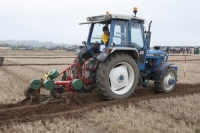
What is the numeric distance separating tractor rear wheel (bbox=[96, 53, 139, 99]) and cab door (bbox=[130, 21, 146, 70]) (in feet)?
2.14

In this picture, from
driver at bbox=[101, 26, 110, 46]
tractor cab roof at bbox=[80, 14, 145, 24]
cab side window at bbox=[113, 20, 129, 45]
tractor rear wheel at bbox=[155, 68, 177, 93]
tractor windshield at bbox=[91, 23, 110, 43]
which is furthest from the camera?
tractor rear wheel at bbox=[155, 68, 177, 93]

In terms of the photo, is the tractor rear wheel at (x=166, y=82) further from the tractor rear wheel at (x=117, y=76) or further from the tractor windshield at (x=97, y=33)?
the tractor windshield at (x=97, y=33)

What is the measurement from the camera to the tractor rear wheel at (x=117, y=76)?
5680 millimetres

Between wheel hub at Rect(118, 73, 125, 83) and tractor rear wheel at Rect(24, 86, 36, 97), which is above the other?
wheel hub at Rect(118, 73, 125, 83)

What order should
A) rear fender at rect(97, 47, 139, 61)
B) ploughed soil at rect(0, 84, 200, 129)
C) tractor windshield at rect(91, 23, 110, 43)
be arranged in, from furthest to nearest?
1. tractor windshield at rect(91, 23, 110, 43)
2. rear fender at rect(97, 47, 139, 61)
3. ploughed soil at rect(0, 84, 200, 129)

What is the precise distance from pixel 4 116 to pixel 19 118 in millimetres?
Answer: 306

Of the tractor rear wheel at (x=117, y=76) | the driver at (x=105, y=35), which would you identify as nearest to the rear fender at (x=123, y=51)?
the tractor rear wheel at (x=117, y=76)

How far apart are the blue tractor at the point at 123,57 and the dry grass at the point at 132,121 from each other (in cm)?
82

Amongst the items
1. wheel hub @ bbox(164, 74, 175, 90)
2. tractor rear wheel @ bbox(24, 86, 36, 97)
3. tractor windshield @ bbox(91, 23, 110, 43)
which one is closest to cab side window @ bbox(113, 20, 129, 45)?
tractor windshield @ bbox(91, 23, 110, 43)

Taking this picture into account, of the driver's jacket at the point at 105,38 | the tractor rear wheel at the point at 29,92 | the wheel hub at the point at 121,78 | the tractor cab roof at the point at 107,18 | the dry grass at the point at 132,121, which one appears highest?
the tractor cab roof at the point at 107,18

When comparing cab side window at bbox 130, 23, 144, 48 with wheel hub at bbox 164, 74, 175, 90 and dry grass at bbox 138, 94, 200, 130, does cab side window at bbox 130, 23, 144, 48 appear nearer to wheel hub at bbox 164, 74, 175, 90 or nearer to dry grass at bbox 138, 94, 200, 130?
wheel hub at bbox 164, 74, 175, 90

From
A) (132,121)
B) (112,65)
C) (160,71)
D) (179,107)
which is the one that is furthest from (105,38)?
(132,121)

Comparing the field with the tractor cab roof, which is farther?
the tractor cab roof

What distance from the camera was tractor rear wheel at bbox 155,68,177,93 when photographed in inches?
279
